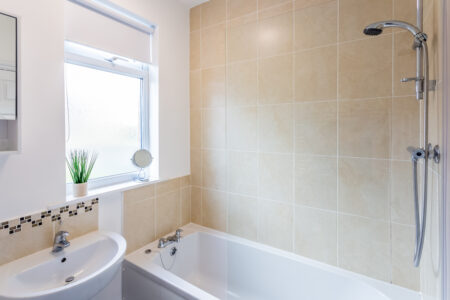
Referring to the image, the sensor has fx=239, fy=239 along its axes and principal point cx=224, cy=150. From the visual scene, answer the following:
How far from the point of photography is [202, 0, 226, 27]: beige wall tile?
2.05 meters

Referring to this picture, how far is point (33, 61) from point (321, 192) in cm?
189

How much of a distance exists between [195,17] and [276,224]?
6.44 feet

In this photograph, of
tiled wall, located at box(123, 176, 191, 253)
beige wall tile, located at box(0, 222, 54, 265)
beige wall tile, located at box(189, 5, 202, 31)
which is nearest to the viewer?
beige wall tile, located at box(0, 222, 54, 265)

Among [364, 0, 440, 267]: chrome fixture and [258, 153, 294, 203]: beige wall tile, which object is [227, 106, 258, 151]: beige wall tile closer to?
[258, 153, 294, 203]: beige wall tile

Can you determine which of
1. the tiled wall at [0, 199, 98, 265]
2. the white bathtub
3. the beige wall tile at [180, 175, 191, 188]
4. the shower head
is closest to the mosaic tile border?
the tiled wall at [0, 199, 98, 265]

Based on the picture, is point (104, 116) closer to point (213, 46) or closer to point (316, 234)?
point (213, 46)

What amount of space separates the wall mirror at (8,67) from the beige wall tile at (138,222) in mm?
898

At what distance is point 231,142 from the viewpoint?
2041 millimetres

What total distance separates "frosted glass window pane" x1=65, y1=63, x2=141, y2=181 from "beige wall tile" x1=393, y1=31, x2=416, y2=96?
71.9 inches

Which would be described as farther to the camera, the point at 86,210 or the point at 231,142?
the point at 231,142

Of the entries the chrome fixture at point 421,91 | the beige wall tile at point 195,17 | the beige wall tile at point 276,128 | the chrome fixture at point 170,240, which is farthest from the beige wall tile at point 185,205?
the chrome fixture at point 421,91

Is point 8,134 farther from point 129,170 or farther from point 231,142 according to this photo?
point 231,142

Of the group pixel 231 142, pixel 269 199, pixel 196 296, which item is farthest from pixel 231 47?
pixel 196 296

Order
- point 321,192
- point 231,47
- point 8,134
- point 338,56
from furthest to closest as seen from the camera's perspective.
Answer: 1. point 231,47
2. point 321,192
3. point 338,56
4. point 8,134
